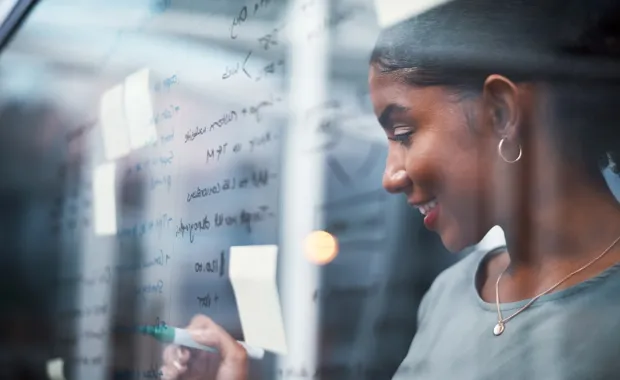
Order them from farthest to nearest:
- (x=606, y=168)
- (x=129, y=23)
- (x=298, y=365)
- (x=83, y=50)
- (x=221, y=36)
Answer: (x=83, y=50), (x=129, y=23), (x=221, y=36), (x=298, y=365), (x=606, y=168)

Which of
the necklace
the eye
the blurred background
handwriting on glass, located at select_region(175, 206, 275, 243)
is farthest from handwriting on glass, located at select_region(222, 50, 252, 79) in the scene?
the necklace

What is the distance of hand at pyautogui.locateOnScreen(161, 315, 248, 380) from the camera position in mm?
708

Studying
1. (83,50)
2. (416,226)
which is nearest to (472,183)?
(416,226)

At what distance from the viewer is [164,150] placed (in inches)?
34.6

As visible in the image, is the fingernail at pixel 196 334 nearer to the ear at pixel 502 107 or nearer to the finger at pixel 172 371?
the finger at pixel 172 371

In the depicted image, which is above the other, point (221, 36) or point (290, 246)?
Answer: point (221, 36)

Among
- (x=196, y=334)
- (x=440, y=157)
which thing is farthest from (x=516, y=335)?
(x=196, y=334)

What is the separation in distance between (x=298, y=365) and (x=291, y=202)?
13 cm

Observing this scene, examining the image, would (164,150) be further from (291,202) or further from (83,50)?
(83,50)

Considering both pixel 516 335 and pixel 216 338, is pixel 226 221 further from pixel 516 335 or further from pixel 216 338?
pixel 516 335

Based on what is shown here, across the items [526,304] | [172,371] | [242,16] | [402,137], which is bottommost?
[172,371]

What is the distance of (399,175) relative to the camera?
534mm

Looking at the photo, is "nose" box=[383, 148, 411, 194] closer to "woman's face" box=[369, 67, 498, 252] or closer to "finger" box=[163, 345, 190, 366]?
"woman's face" box=[369, 67, 498, 252]

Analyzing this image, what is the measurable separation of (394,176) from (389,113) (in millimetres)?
44
